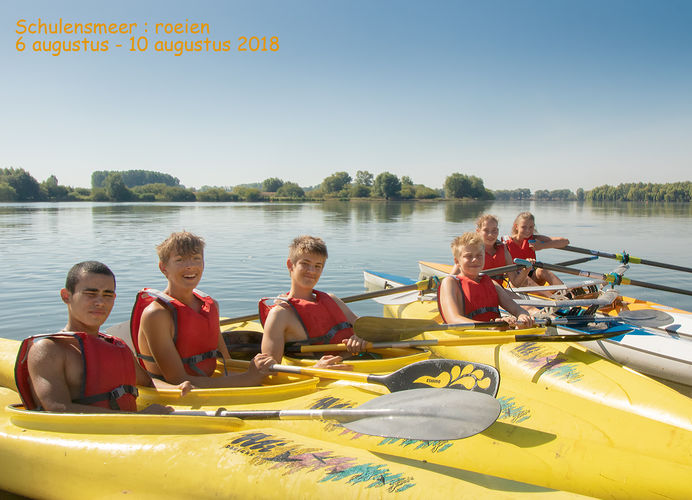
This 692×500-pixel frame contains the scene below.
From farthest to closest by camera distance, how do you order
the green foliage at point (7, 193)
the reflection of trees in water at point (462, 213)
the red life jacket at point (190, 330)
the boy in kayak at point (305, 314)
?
1. the green foliage at point (7, 193)
2. the reflection of trees in water at point (462, 213)
3. the boy in kayak at point (305, 314)
4. the red life jacket at point (190, 330)

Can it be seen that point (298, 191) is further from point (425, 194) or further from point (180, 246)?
point (180, 246)

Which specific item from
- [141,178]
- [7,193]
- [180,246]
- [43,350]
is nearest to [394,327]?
[180,246]

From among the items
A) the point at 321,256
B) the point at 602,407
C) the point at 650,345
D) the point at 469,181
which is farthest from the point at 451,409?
the point at 469,181

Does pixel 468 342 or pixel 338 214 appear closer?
pixel 468 342

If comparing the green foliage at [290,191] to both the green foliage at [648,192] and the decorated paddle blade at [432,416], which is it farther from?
the decorated paddle blade at [432,416]

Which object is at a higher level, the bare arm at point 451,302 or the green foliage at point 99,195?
the green foliage at point 99,195

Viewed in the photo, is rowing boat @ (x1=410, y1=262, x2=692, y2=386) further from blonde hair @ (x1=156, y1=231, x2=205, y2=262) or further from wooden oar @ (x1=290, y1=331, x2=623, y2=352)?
blonde hair @ (x1=156, y1=231, x2=205, y2=262)

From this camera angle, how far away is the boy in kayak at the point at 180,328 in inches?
114

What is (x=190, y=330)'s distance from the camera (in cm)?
304

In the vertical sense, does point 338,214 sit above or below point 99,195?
below

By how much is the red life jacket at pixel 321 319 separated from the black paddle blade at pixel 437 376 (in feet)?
2.51

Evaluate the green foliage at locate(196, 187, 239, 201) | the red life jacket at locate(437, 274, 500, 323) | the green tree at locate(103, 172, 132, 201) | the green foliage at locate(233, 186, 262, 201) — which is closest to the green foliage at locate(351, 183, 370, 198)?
the green foliage at locate(233, 186, 262, 201)

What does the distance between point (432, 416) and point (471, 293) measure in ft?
7.39

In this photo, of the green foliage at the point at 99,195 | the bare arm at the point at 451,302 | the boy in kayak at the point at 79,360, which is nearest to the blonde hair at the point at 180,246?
the boy in kayak at the point at 79,360
